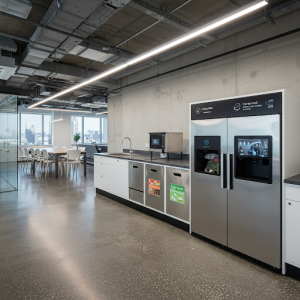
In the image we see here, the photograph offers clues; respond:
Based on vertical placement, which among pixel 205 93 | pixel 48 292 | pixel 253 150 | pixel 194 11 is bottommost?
pixel 48 292

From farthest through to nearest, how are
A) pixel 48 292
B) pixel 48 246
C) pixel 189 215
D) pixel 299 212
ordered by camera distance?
pixel 189 215 → pixel 48 246 → pixel 299 212 → pixel 48 292

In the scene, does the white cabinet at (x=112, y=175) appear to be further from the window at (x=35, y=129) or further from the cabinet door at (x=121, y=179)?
the window at (x=35, y=129)

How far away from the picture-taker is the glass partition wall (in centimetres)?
616

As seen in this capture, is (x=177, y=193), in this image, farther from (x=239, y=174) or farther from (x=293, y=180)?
(x=293, y=180)

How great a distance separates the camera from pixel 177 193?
372cm

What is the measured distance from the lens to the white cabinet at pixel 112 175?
4.96 meters

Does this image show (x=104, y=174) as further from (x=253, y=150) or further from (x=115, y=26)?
(x=253, y=150)

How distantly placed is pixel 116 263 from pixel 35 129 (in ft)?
42.2

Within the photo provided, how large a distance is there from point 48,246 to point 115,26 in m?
3.71

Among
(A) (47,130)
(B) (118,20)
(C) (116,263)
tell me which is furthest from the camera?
(A) (47,130)

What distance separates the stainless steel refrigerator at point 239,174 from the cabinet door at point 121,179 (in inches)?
72.7

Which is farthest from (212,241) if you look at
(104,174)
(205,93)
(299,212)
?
(104,174)

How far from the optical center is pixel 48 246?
3.08m

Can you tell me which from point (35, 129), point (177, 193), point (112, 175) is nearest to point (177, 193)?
point (177, 193)
